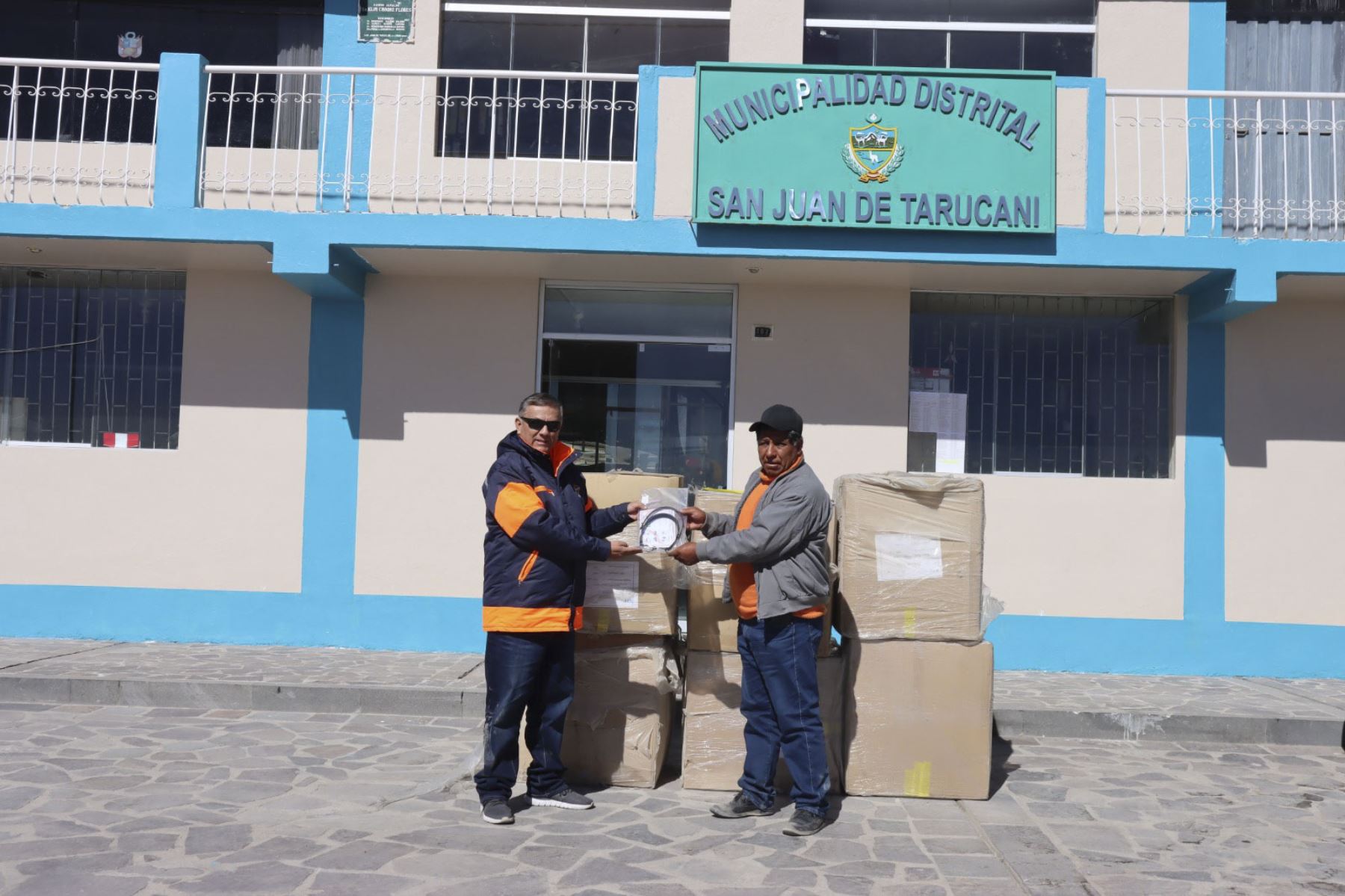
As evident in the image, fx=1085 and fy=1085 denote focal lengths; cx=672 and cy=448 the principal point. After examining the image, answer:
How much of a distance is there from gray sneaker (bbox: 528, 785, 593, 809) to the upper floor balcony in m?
4.66

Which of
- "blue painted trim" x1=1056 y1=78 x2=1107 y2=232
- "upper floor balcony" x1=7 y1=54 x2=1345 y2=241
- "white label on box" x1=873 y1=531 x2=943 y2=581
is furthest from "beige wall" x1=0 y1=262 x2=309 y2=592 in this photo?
"blue painted trim" x1=1056 y1=78 x2=1107 y2=232

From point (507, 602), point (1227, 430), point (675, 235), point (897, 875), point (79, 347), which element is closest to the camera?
point (897, 875)

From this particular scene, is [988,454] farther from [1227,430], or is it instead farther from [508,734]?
[508,734]

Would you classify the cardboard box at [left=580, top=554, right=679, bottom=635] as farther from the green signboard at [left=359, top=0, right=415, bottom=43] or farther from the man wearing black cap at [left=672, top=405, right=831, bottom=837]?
the green signboard at [left=359, top=0, right=415, bottom=43]

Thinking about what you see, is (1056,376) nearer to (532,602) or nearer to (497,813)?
(532,602)

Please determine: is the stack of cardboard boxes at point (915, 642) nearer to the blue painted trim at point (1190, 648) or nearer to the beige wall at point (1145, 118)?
the blue painted trim at point (1190, 648)

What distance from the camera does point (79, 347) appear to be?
9.36 m

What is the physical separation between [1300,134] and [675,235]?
5.44 meters

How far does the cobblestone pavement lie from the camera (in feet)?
13.6

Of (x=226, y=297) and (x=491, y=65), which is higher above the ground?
(x=491, y=65)

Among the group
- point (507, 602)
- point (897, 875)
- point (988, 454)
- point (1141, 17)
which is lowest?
point (897, 875)

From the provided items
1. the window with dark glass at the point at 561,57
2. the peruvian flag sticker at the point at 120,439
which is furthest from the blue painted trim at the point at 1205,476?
the peruvian flag sticker at the point at 120,439

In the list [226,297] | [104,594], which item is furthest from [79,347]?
[104,594]

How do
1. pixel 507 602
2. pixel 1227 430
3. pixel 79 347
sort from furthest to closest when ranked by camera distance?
pixel 79 347
pixel 1227 430
pixel 507 602
